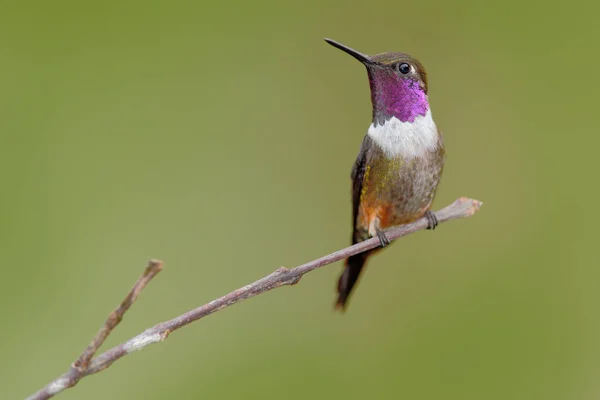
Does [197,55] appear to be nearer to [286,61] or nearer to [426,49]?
[286,61]

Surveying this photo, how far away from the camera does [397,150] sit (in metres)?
1.58

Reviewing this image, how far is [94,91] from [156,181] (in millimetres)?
485

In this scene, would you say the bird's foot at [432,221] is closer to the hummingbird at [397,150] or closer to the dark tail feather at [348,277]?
the hummingbird at [397,150]

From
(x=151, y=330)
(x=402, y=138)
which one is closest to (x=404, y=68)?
(x=402, y=138)

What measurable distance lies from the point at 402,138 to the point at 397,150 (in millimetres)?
31

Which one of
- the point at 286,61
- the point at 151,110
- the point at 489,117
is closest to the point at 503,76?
the point at 489,117

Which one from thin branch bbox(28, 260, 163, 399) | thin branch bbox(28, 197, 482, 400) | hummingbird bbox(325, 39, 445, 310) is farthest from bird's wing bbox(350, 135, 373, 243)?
thin branch bbox(28, 260, 163, 399)

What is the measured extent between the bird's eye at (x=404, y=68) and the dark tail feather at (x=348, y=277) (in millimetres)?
475

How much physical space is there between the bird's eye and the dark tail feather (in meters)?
0.47

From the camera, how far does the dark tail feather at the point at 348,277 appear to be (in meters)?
1.64

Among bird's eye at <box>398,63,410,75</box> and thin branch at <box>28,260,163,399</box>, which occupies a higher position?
bird's eye at <box>398,63,410,75</box>

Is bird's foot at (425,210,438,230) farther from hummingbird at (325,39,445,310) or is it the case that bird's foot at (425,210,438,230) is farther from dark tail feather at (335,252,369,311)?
dark tail feather at (335,252,369,311)

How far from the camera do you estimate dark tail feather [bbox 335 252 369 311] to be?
1.64 meters

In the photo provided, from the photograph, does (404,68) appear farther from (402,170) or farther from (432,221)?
(432,221)
